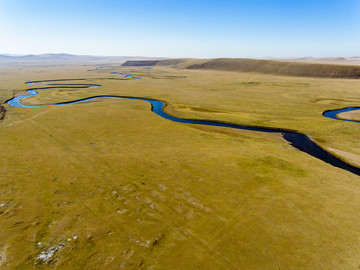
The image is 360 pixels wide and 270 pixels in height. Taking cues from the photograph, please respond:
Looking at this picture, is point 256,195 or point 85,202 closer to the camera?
point 85,202

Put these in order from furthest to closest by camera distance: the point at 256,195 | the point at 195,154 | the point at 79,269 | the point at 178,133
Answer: the point at 178,133 < the point at 195,154 < the point at 256,195 < the point at 79,269

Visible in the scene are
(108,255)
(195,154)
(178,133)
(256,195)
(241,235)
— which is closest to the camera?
(108,255)

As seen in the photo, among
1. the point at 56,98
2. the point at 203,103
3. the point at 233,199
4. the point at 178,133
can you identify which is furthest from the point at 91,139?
the point at 56,98

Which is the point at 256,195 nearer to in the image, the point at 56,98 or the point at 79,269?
the point at 79,269

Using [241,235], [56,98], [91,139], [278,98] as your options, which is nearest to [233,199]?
[241,235]

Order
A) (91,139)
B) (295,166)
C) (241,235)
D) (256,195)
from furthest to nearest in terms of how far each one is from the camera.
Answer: (91,139), (295,166), (256,195), (241,235)

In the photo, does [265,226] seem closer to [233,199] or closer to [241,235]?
[241,235]
